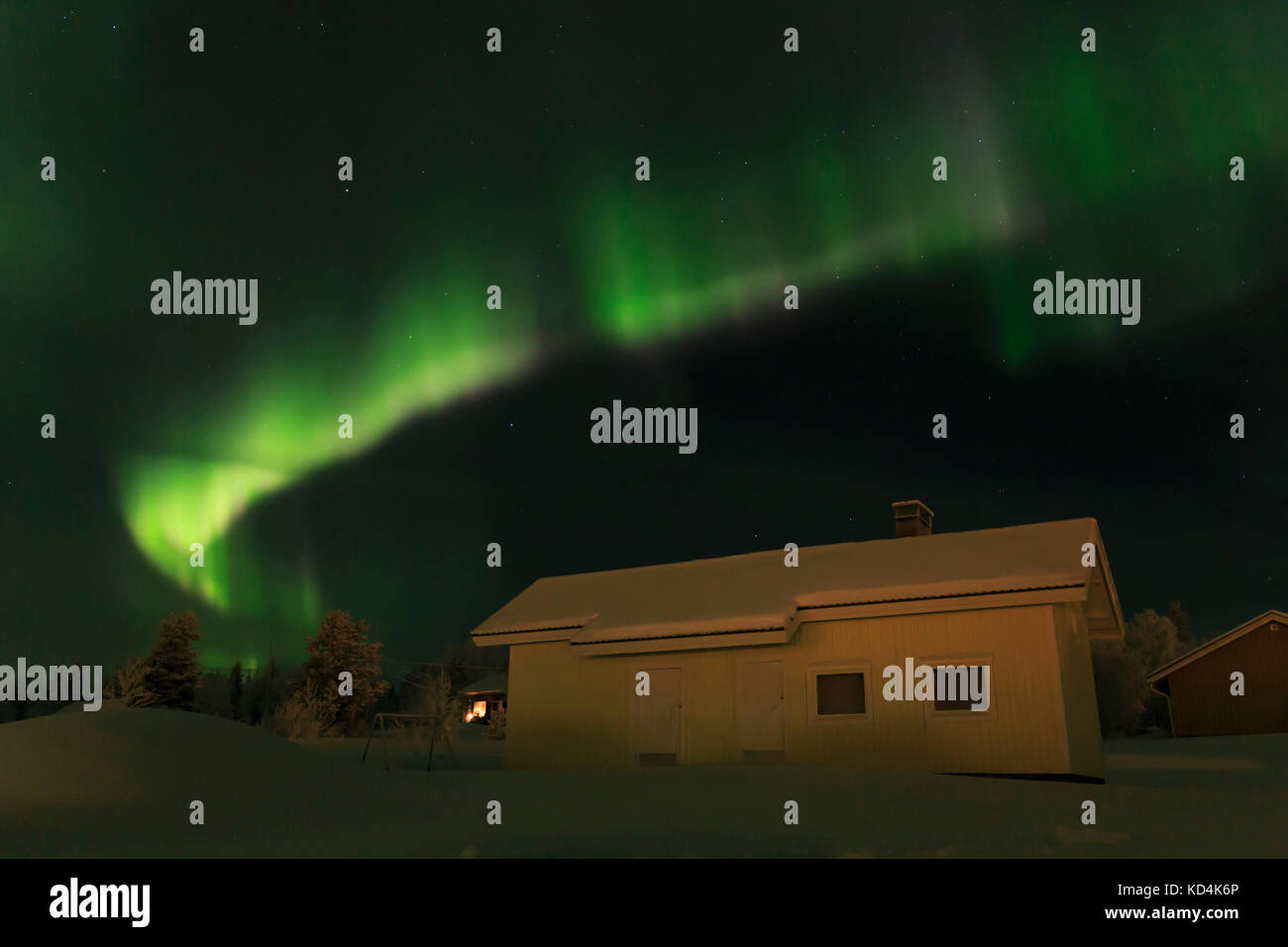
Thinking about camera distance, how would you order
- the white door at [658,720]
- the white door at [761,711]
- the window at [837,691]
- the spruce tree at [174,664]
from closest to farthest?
the window at [837,691] < the white door at [761,711] < the white door at [658,720] < the spruce tree at [174,664]

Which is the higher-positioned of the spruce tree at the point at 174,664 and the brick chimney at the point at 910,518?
the brick chimney at the point at 910,518

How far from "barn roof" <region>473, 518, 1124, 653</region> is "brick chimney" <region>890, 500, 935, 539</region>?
1153 mm

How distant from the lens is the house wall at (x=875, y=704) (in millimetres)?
16484

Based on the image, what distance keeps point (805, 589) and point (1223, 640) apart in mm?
27051

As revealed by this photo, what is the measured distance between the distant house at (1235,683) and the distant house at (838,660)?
19.6m

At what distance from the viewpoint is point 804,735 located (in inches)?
711

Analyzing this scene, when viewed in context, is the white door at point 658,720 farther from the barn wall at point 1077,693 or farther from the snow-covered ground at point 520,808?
the barn wall at point 1077,693

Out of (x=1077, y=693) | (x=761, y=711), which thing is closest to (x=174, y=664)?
(x=761, y=711)

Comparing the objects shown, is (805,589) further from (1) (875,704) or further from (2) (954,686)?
(2) (954,686)

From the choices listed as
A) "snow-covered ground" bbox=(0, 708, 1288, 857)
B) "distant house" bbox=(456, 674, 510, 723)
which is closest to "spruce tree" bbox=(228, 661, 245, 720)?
"distant house" bbox=(456, 674, 510, 723)

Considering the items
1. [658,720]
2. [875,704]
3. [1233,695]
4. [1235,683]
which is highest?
[875,704]

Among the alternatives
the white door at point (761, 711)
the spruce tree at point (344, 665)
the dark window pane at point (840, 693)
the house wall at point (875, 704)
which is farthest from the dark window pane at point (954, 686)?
the spruce tree at point (344, 665)

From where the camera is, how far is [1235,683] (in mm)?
37406
